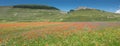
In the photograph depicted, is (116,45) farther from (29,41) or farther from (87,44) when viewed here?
(29,41)

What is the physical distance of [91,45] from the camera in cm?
1322

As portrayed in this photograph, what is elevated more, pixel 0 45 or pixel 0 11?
pixel 0 45

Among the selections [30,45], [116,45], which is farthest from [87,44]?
[30,45]

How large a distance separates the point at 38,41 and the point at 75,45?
11.2 ft

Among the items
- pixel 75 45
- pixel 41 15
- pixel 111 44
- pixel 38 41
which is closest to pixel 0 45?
pixel 38 41

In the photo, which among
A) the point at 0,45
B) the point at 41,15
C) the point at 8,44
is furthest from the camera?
the point at 41,15

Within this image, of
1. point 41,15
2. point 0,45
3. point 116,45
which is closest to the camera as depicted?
point 116,45

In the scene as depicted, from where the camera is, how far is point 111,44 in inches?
515

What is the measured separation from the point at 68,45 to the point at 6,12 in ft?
621

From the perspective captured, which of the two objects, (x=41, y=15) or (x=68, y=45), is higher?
(x=68, y=45)

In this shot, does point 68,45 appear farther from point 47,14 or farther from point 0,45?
point 47,14

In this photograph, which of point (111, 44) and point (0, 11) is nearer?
point (111, 44)

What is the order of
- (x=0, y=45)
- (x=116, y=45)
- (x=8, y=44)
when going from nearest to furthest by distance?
1. (x=116, y=45)
2. (x=0, y=45)
3. (x=8, y=44)

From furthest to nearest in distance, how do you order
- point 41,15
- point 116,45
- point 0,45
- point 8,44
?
point 41,15, point 8,44, point 0,45, point 116,45
